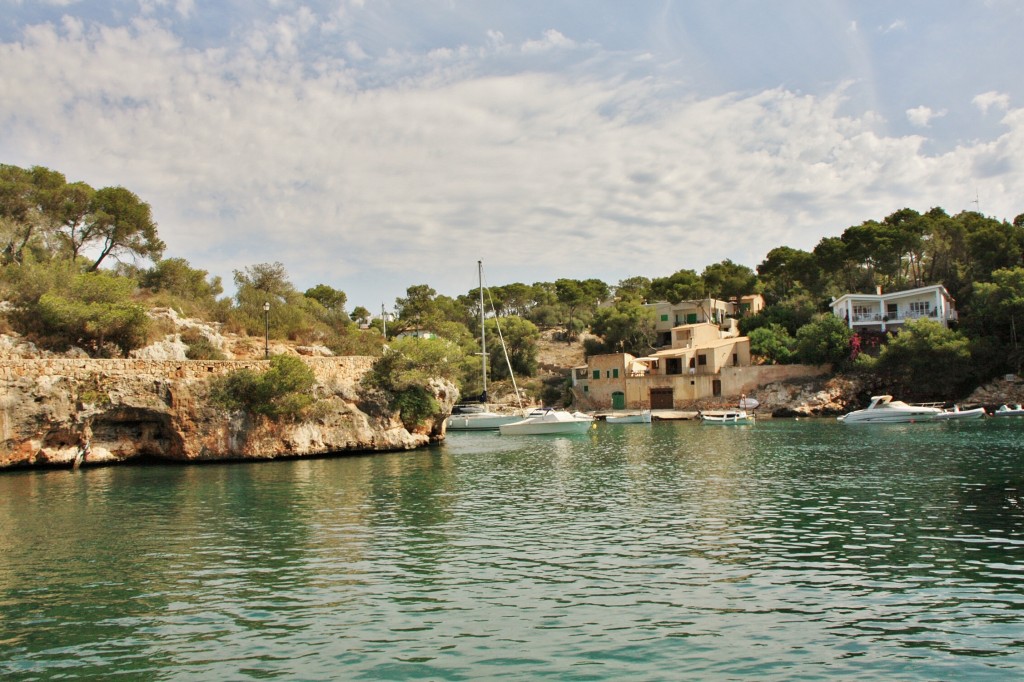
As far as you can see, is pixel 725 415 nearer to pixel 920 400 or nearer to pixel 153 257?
pixel 920 400

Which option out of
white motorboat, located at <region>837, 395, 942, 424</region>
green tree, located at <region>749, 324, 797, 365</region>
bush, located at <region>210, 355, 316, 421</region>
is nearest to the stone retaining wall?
bush, located at <region>210, 355, 316, 421</region>

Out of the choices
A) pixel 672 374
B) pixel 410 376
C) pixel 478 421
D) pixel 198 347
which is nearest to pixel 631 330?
pixel 672 374

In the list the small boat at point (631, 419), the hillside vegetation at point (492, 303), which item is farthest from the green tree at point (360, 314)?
the small boat at point (631, 419)

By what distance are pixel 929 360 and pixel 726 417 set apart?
55.8ft

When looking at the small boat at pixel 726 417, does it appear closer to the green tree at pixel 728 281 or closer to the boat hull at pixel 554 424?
the boat hull at pixel 554 424

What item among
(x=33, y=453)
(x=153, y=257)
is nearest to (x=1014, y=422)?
(x=33, y=453)

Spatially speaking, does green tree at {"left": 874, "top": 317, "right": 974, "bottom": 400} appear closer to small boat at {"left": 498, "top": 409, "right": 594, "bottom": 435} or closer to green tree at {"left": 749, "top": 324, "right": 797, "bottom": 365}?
green tree at {"left": 749, "top": 324, "right": 797, "bottom": 365}

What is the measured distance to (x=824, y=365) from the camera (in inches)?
2566

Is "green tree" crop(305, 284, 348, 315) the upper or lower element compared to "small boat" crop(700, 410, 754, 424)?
upper

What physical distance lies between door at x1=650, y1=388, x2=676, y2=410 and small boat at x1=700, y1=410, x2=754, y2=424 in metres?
10.0

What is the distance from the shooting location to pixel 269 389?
3238cm

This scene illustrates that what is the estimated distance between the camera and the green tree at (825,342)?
2501 inches

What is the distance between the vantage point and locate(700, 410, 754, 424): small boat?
57444mm

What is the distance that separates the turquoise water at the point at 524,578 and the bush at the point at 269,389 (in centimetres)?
835
